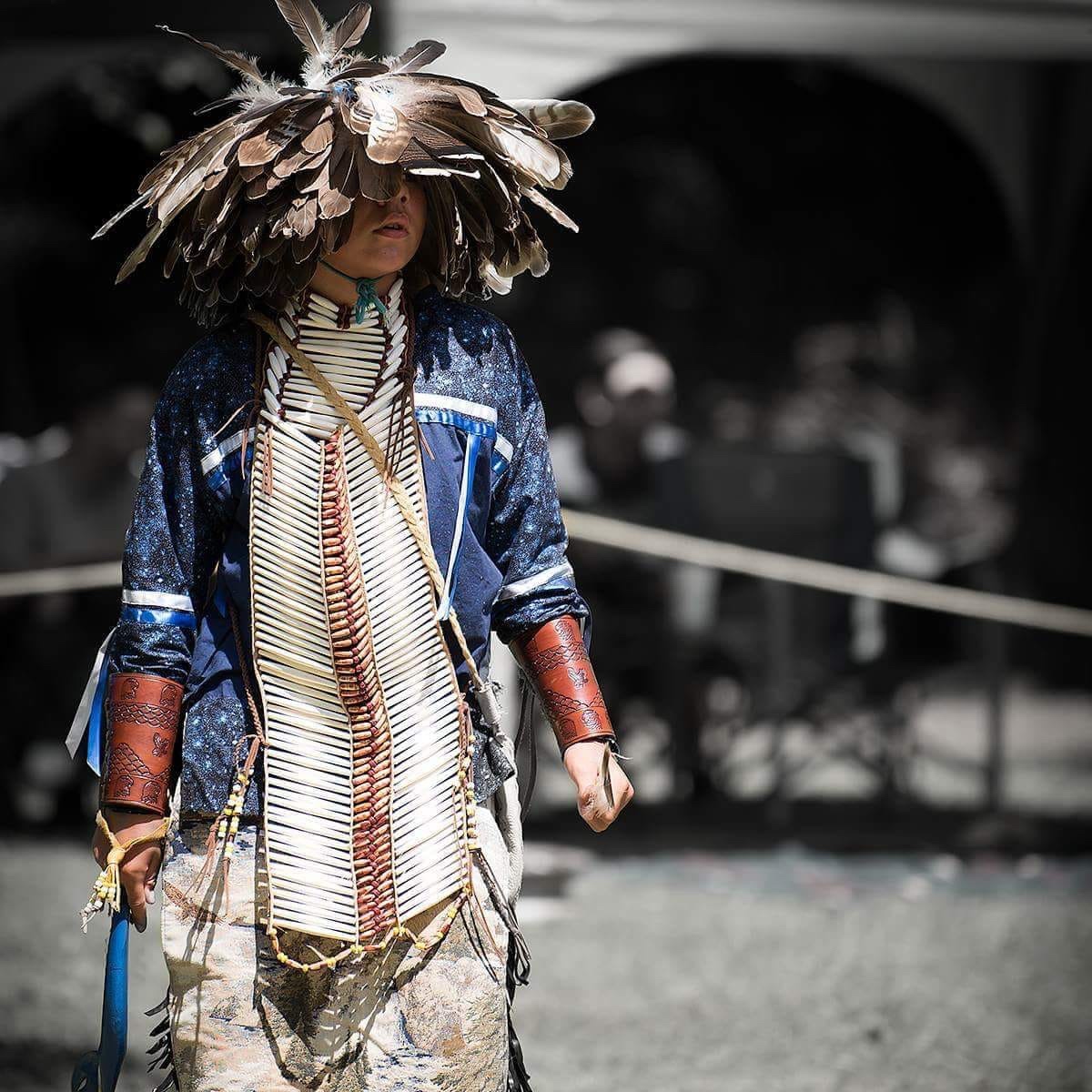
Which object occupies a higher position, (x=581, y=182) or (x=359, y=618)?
(x=581, y=182)

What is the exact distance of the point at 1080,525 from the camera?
9406 mm

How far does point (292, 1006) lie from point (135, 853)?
1.07 ft

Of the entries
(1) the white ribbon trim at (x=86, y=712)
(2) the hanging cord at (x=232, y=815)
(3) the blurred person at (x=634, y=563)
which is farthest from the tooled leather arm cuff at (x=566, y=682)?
(3) the blurred person at (x=634, y=563)

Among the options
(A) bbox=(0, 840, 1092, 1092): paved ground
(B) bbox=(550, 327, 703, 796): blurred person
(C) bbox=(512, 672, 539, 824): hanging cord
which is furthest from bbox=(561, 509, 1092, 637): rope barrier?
(C) bbox=(512, 672, 539, 824): hanging cord

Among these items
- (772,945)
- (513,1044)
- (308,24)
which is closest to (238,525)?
(308,24)

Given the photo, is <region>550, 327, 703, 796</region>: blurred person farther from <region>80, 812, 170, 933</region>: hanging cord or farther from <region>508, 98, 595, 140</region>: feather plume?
<region>80, 812, 170, 933</region>: hanging cord

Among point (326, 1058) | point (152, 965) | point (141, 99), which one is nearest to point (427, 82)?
point (326, 1058)

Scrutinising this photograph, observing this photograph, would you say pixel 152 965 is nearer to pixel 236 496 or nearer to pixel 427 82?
pixel 236 496

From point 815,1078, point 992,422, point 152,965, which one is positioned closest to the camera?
point 815,1078

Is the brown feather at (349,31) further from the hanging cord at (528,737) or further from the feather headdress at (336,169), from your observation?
the hanging cord at (528,737)

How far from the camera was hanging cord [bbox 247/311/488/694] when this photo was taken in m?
2.70

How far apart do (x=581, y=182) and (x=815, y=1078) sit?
8895mm

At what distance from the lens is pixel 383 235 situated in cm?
266

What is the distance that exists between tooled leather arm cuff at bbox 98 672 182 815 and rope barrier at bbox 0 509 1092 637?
3.19 m
